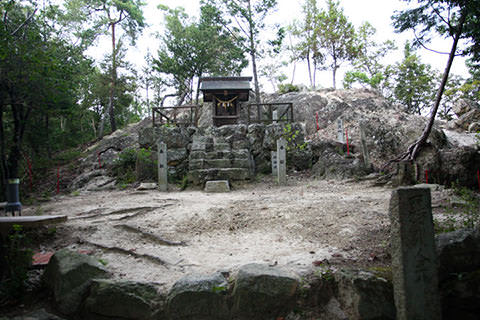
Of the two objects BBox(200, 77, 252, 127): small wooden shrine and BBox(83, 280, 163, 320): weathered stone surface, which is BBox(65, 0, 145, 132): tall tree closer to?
BBox(200, 77, 252, 127): small wooden shrine

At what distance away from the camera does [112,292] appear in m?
2.40

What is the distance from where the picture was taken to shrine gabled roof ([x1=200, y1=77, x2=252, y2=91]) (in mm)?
14539

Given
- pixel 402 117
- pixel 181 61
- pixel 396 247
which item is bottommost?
pixel 396 247

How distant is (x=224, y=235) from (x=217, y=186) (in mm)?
4001

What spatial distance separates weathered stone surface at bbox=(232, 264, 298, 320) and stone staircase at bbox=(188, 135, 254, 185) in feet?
20.6

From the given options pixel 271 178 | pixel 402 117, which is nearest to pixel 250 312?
pixel 271 178

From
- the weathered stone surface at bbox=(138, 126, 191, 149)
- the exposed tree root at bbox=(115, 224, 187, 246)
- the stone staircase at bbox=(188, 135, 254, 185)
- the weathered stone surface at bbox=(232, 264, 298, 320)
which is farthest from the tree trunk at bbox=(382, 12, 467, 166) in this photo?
the weathered stone surface at bbox=(138, 126, 191, 149)

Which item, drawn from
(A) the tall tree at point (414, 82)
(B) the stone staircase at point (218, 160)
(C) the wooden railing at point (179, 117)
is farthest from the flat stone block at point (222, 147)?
(A) the tall tree at point (414, 82)

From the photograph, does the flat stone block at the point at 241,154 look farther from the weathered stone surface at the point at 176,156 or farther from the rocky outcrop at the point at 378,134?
the rocky outcrop at the point at 378,134

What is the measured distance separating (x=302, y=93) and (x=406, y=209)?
19.8m

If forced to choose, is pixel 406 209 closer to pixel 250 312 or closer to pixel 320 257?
pixel 320 257

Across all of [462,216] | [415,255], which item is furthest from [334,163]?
[415,255]

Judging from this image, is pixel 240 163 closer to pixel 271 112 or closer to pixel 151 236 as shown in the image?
pixel 271 112

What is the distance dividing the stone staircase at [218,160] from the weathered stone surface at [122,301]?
19.8 ft
